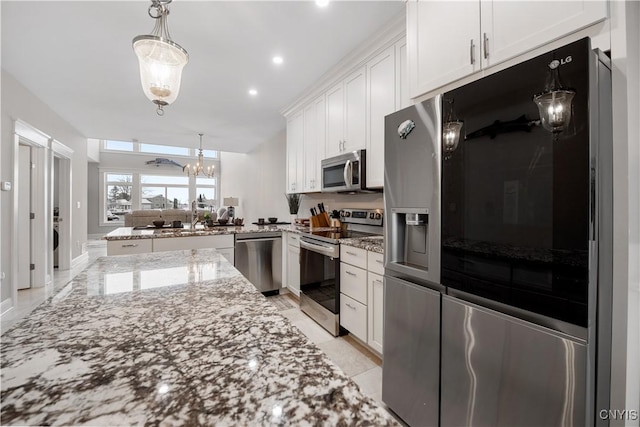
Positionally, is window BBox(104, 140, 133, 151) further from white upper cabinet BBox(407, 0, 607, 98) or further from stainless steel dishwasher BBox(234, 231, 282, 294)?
white upper cabinet BBox(407, 0, 607, 98)

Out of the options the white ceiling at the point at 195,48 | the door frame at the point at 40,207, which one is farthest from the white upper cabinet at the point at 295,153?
the door frame at the point at 40,207

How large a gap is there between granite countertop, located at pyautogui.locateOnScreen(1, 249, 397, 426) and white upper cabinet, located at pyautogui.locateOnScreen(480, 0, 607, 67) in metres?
1.36

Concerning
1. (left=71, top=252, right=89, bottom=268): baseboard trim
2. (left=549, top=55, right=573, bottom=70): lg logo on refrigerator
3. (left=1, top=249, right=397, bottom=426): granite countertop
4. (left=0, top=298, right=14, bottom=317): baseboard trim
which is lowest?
(left=0, top=298, right=14, bottom=317): baseboard trim

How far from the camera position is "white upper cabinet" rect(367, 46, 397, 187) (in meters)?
2.22

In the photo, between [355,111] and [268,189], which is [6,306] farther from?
[355,111]

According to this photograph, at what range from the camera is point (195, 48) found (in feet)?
8.21

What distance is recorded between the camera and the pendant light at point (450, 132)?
121cm

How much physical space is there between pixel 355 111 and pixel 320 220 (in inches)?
51.9

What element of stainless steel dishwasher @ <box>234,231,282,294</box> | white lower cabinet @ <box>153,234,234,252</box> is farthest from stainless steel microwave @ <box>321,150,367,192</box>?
white lower cabinet @ <box>153,234,234,252</box>

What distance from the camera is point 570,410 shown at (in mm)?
870

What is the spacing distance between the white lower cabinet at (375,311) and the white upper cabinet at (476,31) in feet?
4.18

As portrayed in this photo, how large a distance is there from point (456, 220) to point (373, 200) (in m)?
1.65

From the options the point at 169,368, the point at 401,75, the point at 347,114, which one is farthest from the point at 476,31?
the point at 169,368

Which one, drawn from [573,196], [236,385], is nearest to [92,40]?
[236,385]
